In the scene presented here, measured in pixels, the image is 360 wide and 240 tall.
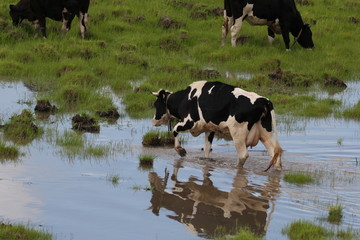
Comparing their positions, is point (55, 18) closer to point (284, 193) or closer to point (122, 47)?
point (122, 47)

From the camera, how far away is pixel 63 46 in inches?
837

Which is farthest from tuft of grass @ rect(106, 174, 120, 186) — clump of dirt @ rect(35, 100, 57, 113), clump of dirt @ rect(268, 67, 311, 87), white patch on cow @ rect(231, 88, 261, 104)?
clump of dirt @ rect(268, 67, 311, 87)

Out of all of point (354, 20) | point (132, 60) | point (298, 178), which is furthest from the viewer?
point (354, 20)

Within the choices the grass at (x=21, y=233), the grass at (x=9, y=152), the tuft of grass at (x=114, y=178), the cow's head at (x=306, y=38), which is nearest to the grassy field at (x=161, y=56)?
the cow's head at (x=306, y=38)

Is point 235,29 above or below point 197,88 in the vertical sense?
below

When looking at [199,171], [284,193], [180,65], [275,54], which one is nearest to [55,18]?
[180,65]

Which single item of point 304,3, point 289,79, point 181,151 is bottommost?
point 181,151

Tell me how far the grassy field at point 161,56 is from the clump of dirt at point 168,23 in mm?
30

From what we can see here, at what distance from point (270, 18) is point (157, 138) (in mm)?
9917

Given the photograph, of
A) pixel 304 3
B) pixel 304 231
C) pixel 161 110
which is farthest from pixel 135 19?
pixel 304 231

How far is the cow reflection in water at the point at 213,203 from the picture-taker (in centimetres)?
944

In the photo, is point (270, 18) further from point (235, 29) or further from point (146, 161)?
point (146, 161)

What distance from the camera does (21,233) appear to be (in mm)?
8453

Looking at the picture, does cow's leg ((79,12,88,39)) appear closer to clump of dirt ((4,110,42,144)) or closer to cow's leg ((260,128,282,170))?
clump of dirt ((4,110,42,144))
